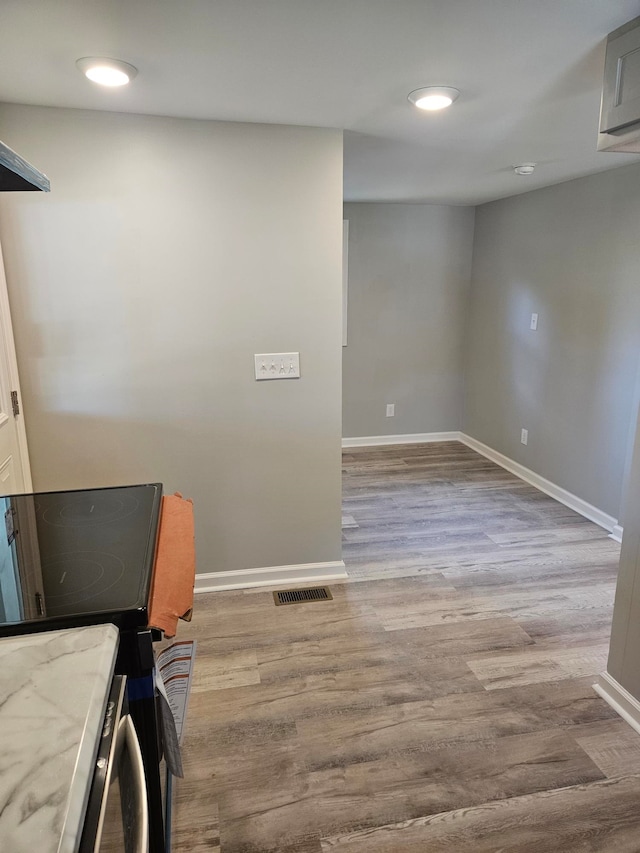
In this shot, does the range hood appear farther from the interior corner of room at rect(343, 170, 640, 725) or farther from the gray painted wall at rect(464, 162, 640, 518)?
the gray painted wall at rect(464, 162, 640, 518)

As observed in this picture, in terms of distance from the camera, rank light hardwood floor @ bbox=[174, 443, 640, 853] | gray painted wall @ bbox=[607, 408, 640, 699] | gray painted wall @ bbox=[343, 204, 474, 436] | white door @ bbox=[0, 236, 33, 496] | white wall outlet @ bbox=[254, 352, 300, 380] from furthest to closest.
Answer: gray painted wall @ bbox=[343, 204, 474, 436] < white wall outlet @ bbox=[254, 352, 300, 380] < white door @ bbox=[0, 236, 33, 496] < gray painted wall @ bbox=[607, 408, 640, 699] < light hardwood floor @ bbox=[174, 443, 640, 853]

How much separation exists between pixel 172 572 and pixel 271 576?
5.39 feet

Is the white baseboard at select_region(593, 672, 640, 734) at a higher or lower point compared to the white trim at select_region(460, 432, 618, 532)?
lower

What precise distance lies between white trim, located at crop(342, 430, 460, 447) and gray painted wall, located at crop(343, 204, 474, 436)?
0.05 metres

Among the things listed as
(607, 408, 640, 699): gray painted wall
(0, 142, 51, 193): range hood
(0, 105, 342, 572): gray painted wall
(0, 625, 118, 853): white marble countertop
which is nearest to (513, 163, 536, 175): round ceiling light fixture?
(0, 105, 342, 572): gray painted wall

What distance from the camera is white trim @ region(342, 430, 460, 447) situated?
5336 mm

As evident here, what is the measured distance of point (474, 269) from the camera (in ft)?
16.8

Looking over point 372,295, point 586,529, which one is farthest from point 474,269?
point 586,529

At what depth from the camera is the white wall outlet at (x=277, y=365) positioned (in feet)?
8.62

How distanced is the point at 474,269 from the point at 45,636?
16.2 feet

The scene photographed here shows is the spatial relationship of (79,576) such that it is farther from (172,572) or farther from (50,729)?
(50,729)

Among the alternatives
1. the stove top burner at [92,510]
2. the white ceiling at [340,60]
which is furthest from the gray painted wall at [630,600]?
the stove top burner at [92,510]

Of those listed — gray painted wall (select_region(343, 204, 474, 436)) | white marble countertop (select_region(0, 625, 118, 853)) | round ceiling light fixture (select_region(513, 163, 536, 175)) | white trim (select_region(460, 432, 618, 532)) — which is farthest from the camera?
gray painted wall (select_region(343, 204, 474, 436))

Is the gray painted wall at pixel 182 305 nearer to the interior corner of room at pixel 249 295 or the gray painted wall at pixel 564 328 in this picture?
the interior corner of room at pixel 249 295
